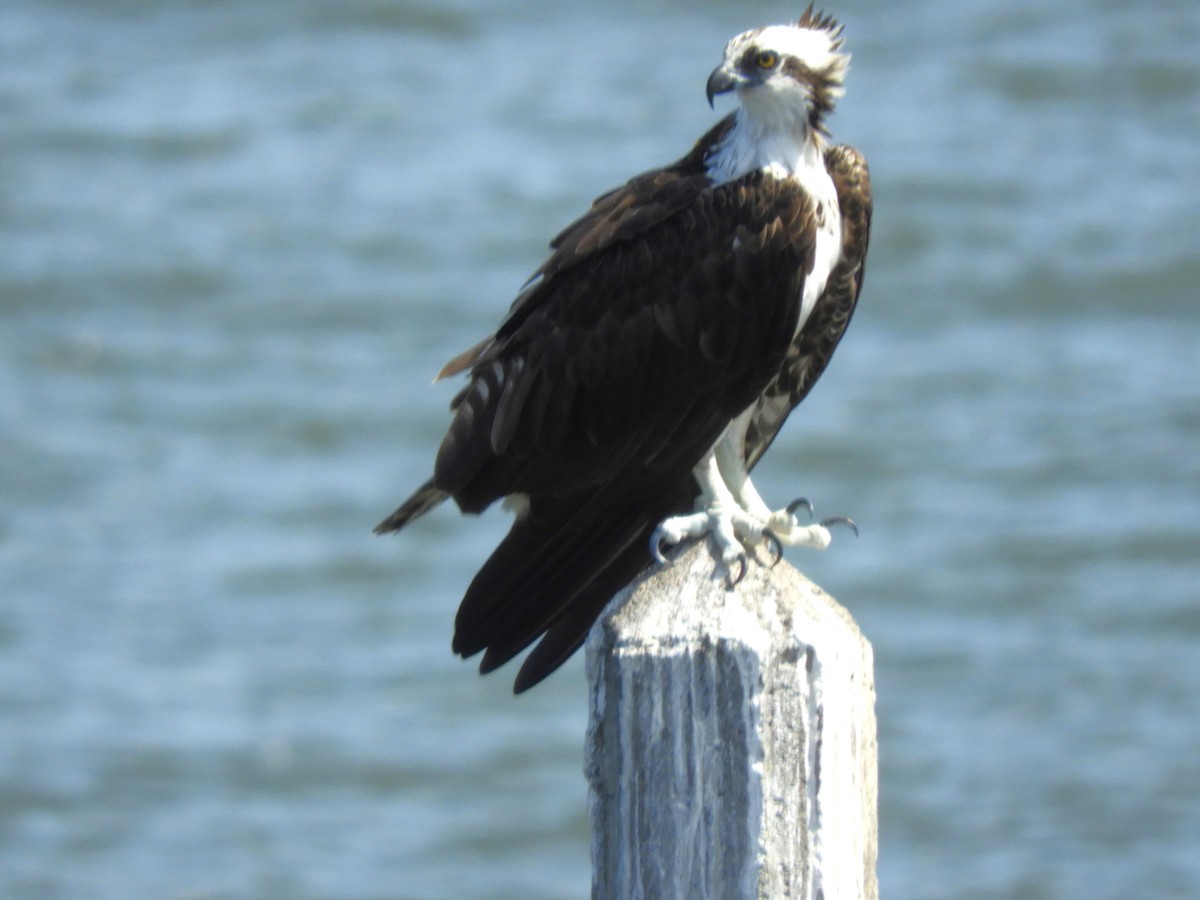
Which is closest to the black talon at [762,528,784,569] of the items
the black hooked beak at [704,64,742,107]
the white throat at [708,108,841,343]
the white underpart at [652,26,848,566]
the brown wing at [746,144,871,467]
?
the white underpart at [652,26,848,566]

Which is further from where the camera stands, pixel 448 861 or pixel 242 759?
pixel 242 759

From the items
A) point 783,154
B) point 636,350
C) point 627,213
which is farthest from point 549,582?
Answer: point 783,154

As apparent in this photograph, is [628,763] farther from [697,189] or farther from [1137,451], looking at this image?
[1137,451]

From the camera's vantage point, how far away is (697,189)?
4.77 meters

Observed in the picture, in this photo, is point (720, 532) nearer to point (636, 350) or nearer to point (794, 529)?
point (794, 529)

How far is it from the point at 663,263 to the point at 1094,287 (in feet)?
32.1

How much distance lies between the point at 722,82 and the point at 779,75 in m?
0.17

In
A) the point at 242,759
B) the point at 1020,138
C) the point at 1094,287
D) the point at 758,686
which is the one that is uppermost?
the point at 1020,138

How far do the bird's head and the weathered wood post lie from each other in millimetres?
1929

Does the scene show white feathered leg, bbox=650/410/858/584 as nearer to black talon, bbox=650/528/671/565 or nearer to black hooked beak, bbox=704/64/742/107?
black talon, bbox=650/528/671/565

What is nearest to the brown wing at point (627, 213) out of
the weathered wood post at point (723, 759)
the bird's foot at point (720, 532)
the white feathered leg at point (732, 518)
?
the white feathered leg at point (732, 518)

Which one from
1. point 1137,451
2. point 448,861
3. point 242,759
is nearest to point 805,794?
point 448,861

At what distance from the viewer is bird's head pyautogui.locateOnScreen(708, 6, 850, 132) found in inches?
185

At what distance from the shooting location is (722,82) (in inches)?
183
